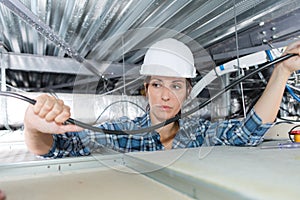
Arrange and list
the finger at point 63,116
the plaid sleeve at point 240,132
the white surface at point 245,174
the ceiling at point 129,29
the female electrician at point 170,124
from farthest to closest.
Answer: the ceiling at point 129,29 → the plaid sleeve at point 240,132 → the female electrician at point 170,124 → the finger at point 63,116 → the white surface at point 245,174

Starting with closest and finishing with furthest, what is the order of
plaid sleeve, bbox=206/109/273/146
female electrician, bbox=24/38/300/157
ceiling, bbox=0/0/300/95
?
female electrician, bbox=24/38/300/157 → plaid sleeve, bbox=206/109/273/146 → ceiling, bbox=0/0/300/95

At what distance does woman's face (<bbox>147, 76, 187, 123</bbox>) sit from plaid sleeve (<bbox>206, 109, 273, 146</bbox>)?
0.81ft

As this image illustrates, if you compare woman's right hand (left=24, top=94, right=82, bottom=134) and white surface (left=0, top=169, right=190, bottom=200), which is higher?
woman's right hand (left=24, top=94, right=82, bottom=134)

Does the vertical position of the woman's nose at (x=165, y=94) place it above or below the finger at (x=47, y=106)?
above

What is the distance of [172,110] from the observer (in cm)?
76

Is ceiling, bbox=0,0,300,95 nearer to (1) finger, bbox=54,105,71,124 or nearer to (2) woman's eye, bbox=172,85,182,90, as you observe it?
(2) woman's eye, bbox=172,85,182,90

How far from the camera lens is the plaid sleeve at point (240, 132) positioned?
88 cm

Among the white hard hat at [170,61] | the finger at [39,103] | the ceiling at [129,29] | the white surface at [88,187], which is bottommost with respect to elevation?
the white surface at [88,187]

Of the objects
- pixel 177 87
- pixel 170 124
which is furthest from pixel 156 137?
pixel 177 87

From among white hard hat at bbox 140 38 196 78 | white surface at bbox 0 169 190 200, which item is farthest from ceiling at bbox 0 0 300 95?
white surface at bbox 0 169 190 200

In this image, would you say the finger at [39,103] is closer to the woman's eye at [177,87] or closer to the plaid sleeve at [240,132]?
Result: the woman's eye at [177,87]

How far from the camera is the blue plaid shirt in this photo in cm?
78

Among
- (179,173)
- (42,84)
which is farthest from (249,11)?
(42,84)

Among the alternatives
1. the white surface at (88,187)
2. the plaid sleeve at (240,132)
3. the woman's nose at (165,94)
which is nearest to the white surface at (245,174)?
the white surface at (88,187)
